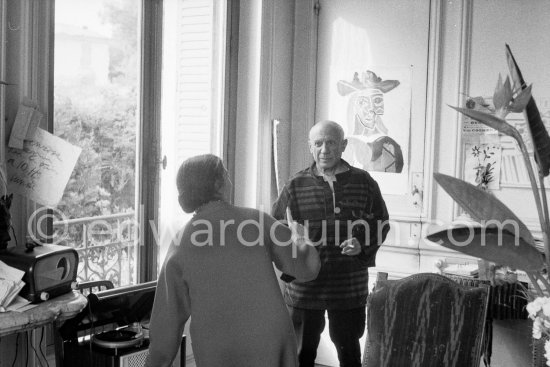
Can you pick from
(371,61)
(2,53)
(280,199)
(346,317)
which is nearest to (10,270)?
(2,53)

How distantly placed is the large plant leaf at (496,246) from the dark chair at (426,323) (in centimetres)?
76

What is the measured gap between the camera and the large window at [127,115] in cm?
304

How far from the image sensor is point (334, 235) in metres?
3.12

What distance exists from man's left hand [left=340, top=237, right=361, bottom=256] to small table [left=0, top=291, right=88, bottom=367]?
3.87 ft

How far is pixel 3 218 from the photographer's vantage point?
2289 mm

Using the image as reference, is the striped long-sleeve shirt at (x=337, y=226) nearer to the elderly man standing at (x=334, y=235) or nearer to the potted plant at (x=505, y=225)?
the elderly man standing at (x=334, y=235)

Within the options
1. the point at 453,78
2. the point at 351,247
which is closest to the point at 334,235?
the point at 351,247

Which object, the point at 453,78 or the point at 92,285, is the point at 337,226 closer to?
the point at 92,285

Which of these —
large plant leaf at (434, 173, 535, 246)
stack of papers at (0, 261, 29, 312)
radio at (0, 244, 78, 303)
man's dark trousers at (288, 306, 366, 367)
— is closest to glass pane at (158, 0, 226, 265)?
man's dark trousers at (288, 306, 366, 367)

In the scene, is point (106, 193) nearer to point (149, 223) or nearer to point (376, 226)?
point (149, 223)

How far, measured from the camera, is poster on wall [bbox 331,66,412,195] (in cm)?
425

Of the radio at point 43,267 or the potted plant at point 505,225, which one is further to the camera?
the radio at point 43,267

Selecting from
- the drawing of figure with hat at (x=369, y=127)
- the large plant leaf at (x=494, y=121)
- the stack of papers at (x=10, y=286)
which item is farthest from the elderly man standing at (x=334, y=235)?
the large plant leaf at (x=494, y=121)

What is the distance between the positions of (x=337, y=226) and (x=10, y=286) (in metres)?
1.52
